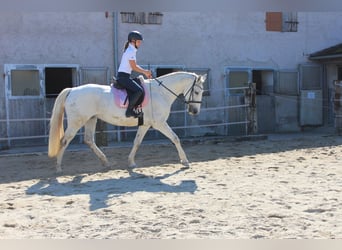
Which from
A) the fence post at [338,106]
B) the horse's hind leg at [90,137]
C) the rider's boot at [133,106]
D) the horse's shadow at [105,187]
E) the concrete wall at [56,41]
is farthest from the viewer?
the fence post at [338,106]

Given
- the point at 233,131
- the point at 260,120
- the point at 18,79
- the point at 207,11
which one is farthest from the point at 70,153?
the point at 207,11

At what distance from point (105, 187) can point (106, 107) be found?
1551mm

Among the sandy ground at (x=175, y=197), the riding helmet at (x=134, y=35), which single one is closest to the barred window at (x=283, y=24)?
the sandy ground at (x=175, y=197)

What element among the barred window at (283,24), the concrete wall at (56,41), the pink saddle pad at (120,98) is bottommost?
the pink saddle pad at (120,98)

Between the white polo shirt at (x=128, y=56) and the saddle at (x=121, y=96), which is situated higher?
the white polo shirt at (x=128, y=56)

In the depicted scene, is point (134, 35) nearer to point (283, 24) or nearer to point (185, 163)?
point (185, 163)

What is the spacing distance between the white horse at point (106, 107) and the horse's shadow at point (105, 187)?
2.74 feet

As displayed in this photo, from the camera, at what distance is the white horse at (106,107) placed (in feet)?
20.2

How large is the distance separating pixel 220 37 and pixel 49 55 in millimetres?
4828

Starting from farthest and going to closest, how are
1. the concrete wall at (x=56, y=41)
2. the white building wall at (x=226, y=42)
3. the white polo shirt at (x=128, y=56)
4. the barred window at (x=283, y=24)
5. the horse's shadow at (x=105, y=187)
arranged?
the barred window at (x=283, y=24)
the white building wall at (x=226, y=42)
the concrete wall at (x=56, y=41)
the white polo shirt at (x=128, y=56)
the horse's shadow at (x=105, y=187)

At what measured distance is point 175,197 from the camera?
4.47 meters

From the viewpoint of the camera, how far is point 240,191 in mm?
4668

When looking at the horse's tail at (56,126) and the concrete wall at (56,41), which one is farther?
the concrete wall at (56,41)

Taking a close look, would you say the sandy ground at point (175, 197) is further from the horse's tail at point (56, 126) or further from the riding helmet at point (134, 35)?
the riding helmet at point (134, 35)
